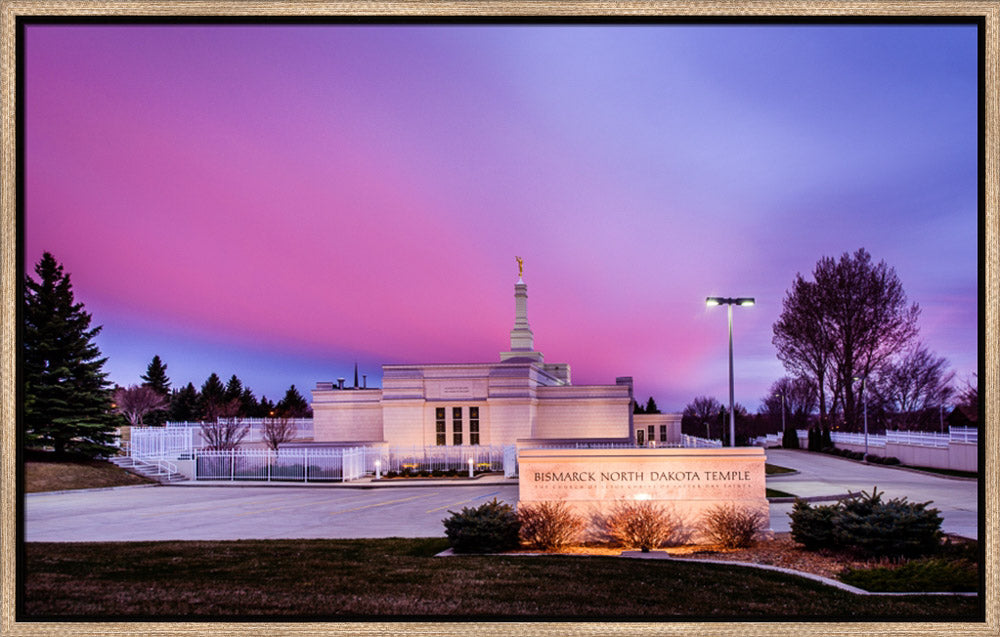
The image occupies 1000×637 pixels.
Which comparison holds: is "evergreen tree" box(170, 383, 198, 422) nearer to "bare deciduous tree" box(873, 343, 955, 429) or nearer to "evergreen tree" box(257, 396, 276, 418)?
"evergreen tree" box(257, 396, 276, 418)

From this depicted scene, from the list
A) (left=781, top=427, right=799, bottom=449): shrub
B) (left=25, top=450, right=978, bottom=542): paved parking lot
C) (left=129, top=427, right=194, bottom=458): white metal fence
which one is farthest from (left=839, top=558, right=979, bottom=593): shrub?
(left=781, top=427, right=799, bottom=449): shrub

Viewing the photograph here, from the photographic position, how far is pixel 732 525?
11.8 meters

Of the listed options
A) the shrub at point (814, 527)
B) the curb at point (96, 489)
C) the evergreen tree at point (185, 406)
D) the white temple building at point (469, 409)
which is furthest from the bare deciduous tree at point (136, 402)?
the shrub at point (814, 527)

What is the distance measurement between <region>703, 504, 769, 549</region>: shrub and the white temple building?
22646 mm

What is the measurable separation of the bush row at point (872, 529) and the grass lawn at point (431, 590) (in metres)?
2.02

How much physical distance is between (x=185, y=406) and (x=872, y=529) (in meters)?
70.0

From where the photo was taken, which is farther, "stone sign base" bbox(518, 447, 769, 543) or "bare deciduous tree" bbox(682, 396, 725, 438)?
"bare deciduous tree" bbox(682, 396, 725, 438)

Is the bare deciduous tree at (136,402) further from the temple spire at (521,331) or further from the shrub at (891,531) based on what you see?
the shrub at (891,531)

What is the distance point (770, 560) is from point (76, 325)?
30477 mm

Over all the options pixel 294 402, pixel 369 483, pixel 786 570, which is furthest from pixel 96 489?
pixel 294 402

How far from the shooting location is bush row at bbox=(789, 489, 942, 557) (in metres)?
10.4

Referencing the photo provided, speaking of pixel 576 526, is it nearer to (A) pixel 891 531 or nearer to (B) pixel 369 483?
(A) pixel 891 531

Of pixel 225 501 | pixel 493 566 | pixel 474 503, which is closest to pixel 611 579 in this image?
pixel 493 566

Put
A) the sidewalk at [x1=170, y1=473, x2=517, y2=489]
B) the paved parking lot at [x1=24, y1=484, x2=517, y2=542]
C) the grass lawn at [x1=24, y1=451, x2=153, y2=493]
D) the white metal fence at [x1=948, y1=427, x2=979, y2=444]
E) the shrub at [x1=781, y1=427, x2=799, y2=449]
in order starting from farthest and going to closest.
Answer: the shrub at [x1=781, y1=427, x2=799, y2=449] → the white metal fence at [x1=948, y1=427, x2=979, y2=444] → the sidewalk at [x1=170, y1=473, x2=517, y2=489] → the grass lawn at [x1=24, y1=451, x2=153, y2=493] → the paved parking lot at [x1=24, y1=484, x2=517, y2=542]
